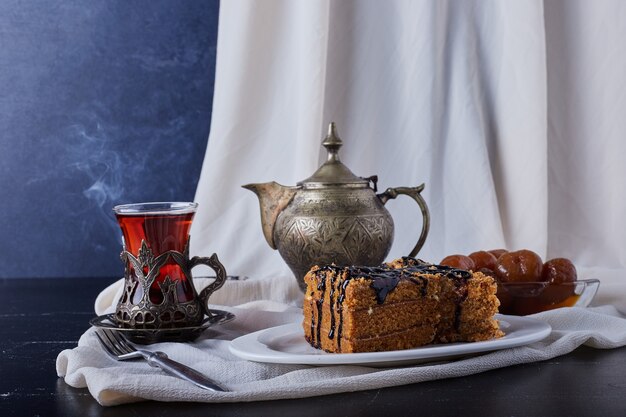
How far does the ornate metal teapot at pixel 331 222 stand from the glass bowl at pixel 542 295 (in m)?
0.27

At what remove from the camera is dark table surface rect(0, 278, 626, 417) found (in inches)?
37.9

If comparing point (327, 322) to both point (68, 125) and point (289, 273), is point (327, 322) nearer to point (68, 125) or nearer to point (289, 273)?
point (289, 273)

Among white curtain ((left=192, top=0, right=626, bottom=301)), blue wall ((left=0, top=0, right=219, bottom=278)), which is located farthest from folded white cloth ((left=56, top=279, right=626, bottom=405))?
blue wall ((left=0, top=0, right=219, bottom=278))

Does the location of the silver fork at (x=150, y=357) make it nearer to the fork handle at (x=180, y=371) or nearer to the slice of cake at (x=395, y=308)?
the fork handle at (x=180, y=371)

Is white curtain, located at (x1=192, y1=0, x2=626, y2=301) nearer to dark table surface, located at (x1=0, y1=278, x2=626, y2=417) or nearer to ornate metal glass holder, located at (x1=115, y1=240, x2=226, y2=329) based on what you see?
ornate metal glass holder, located at (x1=115, y1=240, x2=226, y2=329)

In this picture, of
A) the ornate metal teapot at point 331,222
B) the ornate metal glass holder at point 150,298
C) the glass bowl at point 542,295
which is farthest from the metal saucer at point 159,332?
the glass bowl at point 542,295

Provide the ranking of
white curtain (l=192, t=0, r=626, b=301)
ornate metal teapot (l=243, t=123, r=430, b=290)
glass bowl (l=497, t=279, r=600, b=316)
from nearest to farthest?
glass bowl (l=497, t=279, r=600, b=316), ornate metal teapot (l=243, t=123, r=430, b=290), white curtain (l=192, t=0, r=626, b=301)

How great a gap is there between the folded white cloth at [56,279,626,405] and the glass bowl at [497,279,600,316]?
0.27 ft

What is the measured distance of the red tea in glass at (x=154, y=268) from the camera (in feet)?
4.22

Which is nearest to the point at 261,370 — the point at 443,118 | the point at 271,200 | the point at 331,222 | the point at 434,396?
the point at 434,396

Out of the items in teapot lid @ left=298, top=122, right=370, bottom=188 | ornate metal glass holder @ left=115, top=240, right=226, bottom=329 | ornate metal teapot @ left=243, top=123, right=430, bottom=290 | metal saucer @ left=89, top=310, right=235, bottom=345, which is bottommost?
metal saucer @ left=89, top=310, right=235, bottom=345

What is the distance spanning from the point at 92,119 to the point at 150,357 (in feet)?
4.59

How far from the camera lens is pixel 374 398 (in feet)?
3.32

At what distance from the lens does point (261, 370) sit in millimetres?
1100
